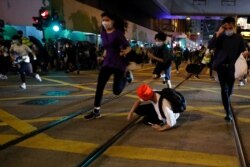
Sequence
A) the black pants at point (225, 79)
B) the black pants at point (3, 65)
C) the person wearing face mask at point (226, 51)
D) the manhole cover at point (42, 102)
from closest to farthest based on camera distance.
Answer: the person wearing face mask at point (226, 51) < the black pants at point (225, 79) < the manhole cover at point (42, 102) < the black pants at point (3, 65)

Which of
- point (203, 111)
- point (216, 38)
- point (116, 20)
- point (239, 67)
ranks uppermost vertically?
point (116, 20)

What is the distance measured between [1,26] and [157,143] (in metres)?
12.1

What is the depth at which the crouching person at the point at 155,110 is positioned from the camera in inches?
236

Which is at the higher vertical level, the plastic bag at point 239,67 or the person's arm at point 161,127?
the plastic bag at point 239,67

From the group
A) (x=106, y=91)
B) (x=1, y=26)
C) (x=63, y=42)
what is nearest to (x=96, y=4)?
(x=63, y=42)

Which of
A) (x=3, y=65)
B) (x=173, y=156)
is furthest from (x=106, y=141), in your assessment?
(x=3, y=65)

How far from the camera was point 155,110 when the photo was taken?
247 inches

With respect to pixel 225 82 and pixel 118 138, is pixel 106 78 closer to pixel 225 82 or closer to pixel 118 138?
pixel 118 138

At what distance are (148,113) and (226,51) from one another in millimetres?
1681

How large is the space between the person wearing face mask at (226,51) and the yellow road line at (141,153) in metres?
2.24

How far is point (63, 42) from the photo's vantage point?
67.5 ft

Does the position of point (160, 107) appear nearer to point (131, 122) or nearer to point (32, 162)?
point (131, 122)

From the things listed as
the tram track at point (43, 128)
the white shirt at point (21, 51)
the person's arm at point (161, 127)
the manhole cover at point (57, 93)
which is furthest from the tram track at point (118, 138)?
the white shirt at point (21, 51)

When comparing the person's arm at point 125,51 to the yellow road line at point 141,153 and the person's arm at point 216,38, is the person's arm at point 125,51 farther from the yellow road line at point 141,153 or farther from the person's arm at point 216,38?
the yellow road line at point 141,153
